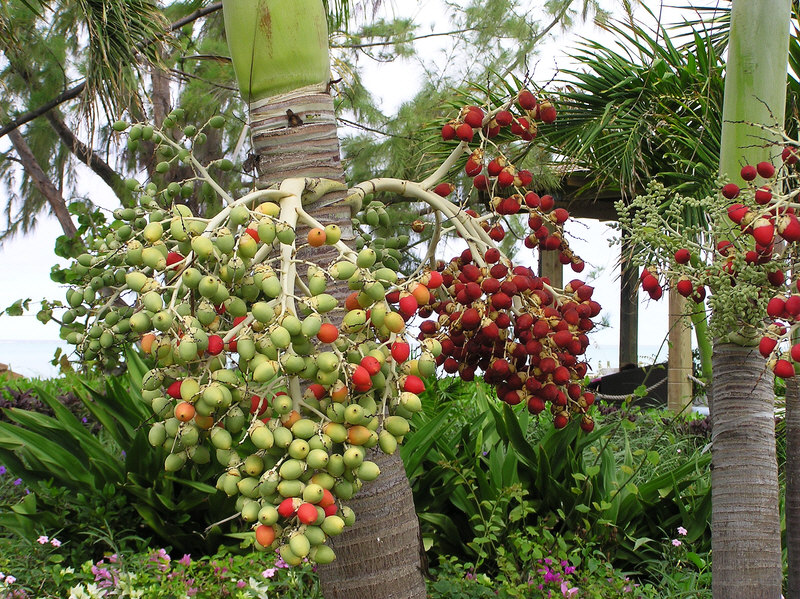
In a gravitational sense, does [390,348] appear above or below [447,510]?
above

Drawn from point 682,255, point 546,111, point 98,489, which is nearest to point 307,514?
point 682,255

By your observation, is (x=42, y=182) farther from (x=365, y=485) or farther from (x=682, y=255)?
(x=682, y=255)

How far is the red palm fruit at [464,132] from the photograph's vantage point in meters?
1.96

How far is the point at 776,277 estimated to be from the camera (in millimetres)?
1608

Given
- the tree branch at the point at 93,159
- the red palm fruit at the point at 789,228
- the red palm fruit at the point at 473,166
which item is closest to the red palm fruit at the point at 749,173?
the red palm fruit at the point at 789,228

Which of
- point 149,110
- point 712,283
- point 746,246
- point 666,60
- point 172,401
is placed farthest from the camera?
point 149,110

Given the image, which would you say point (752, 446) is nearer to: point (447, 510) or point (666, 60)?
point (447, 510)

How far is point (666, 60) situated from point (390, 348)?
357 cm

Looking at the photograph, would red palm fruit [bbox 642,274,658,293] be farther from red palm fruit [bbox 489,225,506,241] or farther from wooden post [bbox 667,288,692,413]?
wooden post [bbox 667,288,692,413]

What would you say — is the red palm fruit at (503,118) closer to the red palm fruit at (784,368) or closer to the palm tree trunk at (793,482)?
the red palm fruit at (784,368)

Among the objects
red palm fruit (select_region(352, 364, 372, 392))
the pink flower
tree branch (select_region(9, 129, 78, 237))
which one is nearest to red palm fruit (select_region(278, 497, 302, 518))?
red palm fruit (select_region(352, 364, 372, 392))

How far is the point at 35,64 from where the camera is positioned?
8648mm

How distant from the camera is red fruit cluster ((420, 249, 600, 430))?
193cm

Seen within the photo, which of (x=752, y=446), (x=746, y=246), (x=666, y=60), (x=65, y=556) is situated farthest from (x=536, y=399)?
(x=666, y=60)
